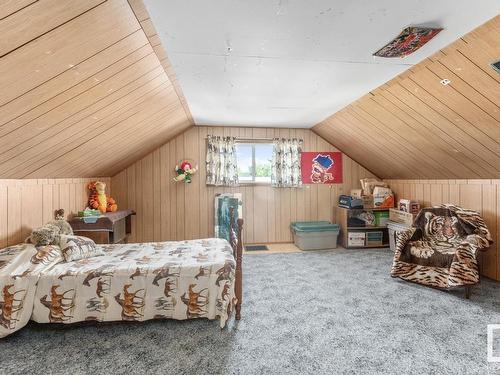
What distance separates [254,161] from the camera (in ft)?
16.4

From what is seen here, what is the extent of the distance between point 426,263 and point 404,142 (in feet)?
4.92

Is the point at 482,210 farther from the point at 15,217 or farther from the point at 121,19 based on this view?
the point at 15,217

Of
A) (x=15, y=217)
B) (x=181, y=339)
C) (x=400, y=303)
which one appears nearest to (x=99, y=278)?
(x=181, y=339)

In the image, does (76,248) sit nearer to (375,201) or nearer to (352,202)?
(352,202)

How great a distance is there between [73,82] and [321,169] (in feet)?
13.6

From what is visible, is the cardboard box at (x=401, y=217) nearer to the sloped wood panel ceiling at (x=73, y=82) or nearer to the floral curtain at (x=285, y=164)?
the floral curtain at (x=285, y=164)

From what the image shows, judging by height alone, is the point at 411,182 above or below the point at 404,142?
below

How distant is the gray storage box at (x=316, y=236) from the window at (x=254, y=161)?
3.49ft

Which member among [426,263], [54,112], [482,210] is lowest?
[426,263]

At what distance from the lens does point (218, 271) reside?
218 cm

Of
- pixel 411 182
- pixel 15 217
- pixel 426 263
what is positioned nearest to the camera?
pixel 15 217

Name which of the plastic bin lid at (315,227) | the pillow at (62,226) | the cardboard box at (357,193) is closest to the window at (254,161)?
the plastic bin lid at (315,227)

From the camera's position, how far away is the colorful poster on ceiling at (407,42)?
5.80 ft

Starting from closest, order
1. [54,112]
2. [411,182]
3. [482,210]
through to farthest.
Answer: [54,112], [482,210], [411,182]
